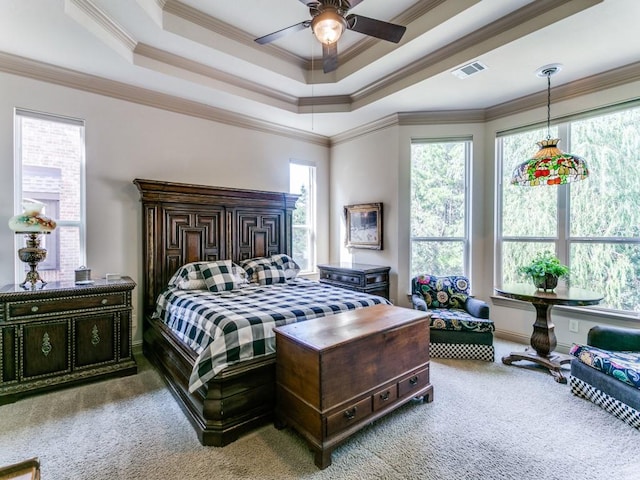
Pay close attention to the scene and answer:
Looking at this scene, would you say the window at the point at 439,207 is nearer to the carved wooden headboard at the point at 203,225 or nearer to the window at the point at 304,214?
the window at the point at 304,214

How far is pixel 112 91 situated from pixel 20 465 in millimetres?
3619

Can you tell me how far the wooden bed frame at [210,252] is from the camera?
83.7 inches

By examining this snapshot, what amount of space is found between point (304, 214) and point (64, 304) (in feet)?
11.1

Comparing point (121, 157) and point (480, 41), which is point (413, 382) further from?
point (121, 157)

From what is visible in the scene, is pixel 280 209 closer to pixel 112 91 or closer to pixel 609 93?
pixel 112 91

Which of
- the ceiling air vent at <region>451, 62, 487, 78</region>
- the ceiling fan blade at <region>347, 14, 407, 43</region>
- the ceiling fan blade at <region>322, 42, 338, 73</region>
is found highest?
the ceiling air vent at <region>451, 62, 487, 78</region>

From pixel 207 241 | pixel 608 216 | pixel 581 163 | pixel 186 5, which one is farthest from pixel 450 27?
pixel 207 241

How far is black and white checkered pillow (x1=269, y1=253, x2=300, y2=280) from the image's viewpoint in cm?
406

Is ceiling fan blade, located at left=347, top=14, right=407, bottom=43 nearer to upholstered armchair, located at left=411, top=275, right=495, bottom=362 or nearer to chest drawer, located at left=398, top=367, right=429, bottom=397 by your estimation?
chest drawer, located at left=398, top=367, right=429, bottom=397

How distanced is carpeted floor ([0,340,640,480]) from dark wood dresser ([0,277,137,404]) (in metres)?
0.18

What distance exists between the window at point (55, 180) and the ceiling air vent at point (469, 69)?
13.0 feet

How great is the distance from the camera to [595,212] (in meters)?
3.48

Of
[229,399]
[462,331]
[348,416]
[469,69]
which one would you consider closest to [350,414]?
[348,416]

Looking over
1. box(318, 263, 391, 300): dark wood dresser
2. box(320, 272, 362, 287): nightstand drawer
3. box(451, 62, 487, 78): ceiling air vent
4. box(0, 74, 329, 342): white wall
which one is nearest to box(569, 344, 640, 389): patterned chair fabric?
box(318, 263, 391, 300): dark wood dresser
